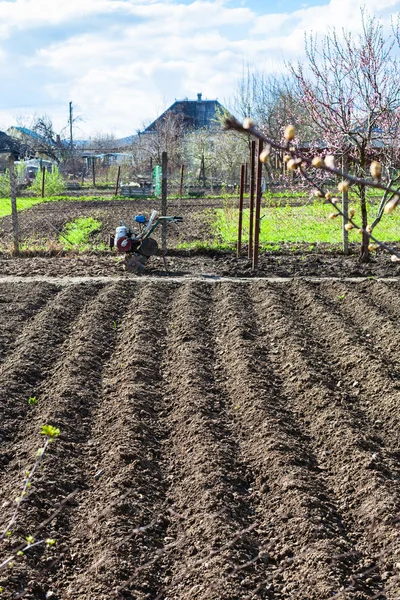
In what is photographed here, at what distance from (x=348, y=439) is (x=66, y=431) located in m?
1.96

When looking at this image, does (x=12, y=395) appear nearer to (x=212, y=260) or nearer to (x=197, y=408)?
(x=197, y=408)

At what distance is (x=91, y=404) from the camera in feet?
17.8

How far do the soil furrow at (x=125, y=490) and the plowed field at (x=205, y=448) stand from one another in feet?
0.04

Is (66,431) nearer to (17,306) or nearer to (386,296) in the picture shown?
(17,306)

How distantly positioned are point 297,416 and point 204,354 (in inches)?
60.7

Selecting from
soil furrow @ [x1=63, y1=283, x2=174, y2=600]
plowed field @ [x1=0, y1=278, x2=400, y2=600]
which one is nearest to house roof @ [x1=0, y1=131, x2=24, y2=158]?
plowed field @ [x1=0, y1=278, x2=400, y2=600]

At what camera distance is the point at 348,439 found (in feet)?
15.3

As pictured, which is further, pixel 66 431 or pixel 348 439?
pixel 66 431

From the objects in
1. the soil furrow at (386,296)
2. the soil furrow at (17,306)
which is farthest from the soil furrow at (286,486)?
the soil furrow at (17,306)

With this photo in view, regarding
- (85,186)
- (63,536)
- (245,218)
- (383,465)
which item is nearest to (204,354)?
(383,465)

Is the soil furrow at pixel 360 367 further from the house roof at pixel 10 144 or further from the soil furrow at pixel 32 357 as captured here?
the house roof at pixel 10 144

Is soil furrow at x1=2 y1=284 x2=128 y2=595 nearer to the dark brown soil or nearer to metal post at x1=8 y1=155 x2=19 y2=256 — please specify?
the dark brown soil

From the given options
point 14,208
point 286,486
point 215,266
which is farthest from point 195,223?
point 286,486

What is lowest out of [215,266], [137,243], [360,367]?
[360,367]
